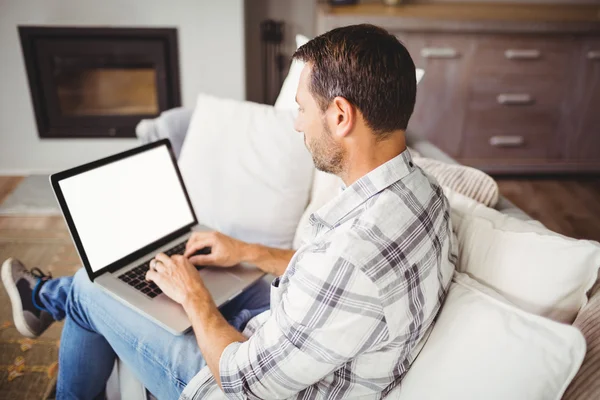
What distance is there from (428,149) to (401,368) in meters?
1.01

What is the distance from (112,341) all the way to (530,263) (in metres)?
0.87

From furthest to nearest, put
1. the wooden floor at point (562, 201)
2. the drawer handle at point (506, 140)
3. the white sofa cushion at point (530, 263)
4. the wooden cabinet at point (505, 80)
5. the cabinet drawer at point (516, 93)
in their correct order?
the drawer handle at point (506, 140) → the cabinet drawer at point (516, 93) → the wooden cabinet at point (505, 80) → the wooden floor at point (562, 201) → the white sofa cushion at point (530, 263)

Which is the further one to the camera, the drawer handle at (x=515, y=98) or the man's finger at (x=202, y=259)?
the drawer handle at (x=515, y=98)

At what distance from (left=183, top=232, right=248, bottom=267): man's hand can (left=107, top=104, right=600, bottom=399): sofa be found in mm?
338

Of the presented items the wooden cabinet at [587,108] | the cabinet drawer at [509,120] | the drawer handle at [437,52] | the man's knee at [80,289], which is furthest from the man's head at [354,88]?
the wooden cabinet at [587,108]

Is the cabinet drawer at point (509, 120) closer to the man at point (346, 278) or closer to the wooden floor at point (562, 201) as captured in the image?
the wooden floor at point (562, 201)

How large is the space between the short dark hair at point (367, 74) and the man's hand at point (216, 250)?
47 cm

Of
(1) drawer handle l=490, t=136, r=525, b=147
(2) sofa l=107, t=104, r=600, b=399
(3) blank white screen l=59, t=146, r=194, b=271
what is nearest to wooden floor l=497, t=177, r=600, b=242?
(1) drawer handle l=490, t=136, r=525, b=147

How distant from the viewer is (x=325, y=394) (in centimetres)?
89

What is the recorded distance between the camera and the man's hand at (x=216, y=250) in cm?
124

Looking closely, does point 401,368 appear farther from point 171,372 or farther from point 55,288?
point 55,288

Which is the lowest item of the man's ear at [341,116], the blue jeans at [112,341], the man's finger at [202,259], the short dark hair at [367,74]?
the blue jeans at [112,341]

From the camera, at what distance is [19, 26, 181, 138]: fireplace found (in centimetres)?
285

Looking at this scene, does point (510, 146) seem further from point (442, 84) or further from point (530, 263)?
point (530, 263)
